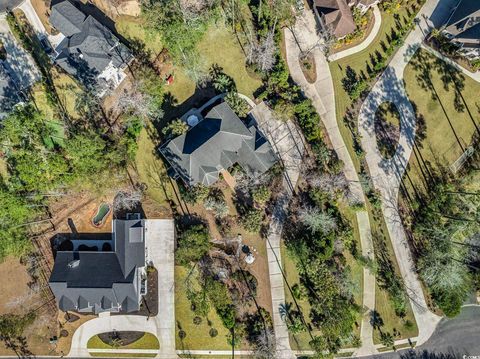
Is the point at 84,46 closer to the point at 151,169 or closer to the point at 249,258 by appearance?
the point at 151,169

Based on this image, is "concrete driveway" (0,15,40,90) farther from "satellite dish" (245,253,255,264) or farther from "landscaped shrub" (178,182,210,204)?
"satellite dish" (245,253,255,264)

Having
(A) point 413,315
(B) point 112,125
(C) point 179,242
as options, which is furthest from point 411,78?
(B) point 112,125

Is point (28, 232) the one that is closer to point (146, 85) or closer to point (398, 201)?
point (146, 85)

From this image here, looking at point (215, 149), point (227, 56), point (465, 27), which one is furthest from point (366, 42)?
point (215, 149)

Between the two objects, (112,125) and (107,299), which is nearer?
(107,299)

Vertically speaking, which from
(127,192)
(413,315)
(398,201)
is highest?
(127,192)

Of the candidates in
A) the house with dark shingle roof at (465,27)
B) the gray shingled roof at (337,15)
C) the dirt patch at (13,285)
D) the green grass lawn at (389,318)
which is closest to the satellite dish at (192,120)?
the gray shingled roof at (337,15)
